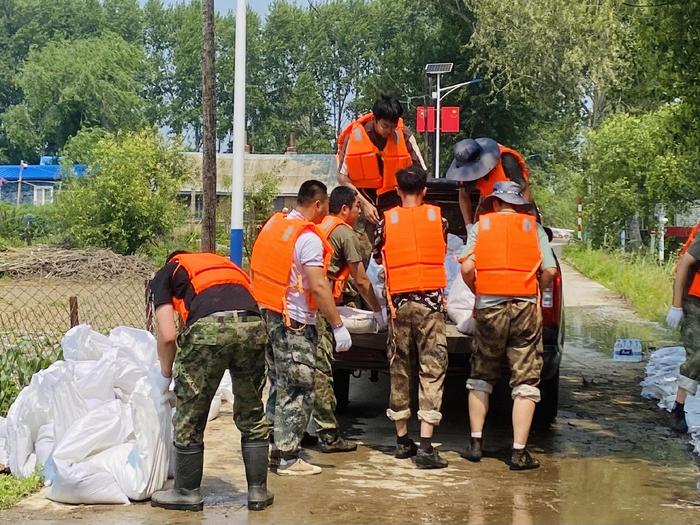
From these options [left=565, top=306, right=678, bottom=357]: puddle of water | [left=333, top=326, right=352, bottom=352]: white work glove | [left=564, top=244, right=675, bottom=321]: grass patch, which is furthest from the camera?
[left=564, top=244, right=675, bottom=321]: grass patch

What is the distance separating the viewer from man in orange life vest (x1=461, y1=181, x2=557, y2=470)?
22.1 feet

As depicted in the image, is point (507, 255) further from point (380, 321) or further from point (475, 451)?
point (475, 451)

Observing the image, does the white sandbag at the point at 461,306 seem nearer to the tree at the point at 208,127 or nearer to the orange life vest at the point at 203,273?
the orange life vest at the point at 203,273

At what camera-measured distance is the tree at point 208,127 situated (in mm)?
15312

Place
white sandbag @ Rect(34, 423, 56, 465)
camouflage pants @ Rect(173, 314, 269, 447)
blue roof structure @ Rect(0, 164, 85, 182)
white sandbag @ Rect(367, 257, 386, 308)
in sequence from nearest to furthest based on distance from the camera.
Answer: camouflage pants @ Rect(173, 314, 269, 447) → white sandbag @ Rect(34, 423, 56, 465) → white sandbag @ Rect(367, 257, 386, 308) → blue roof structure @ Rect(0, 164, 85, 182)

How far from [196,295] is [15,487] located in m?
1.54

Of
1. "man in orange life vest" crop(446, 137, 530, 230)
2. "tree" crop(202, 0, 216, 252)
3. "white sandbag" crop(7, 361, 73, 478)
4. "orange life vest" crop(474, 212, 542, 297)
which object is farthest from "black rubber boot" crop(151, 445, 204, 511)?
"tree" crop(202, 0, 216, 252)

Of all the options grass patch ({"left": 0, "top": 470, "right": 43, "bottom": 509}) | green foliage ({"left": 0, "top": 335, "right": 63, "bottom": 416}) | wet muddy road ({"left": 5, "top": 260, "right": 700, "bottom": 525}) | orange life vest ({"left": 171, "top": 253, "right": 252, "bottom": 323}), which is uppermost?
orange life vest ({"left": 171, "top": 253, "right": 252, "bottom": 323})

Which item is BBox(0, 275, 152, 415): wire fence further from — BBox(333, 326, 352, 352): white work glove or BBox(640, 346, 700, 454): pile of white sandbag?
BBox(640, 346, 700, 454): pile of white sandbag

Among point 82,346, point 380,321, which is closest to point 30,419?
point 82,346

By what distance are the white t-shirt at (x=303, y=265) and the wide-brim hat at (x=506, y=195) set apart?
1.25m

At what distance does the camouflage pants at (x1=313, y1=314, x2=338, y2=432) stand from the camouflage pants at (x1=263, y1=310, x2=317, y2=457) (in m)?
0.45

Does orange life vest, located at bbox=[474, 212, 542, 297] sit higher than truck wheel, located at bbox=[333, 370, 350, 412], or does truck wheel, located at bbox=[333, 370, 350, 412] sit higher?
orange life vest, located at bbox=[474, 212, 542, 297]

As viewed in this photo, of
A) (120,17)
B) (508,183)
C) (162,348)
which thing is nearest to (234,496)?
(162,348)
